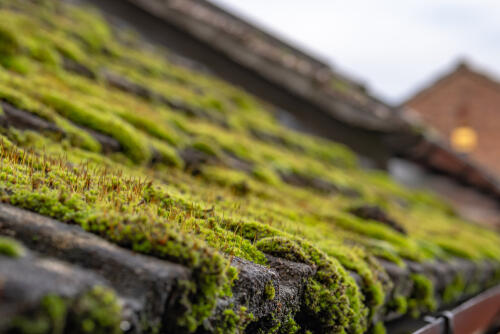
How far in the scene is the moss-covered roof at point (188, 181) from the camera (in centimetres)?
140

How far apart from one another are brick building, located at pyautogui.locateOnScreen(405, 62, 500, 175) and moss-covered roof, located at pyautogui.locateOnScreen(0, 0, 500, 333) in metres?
14.2

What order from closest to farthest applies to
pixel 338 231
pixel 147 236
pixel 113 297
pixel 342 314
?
pixel 113 297 → pixel 147 236 → pixel 342 314 → pixel 338 231

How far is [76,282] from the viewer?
0.95 meters

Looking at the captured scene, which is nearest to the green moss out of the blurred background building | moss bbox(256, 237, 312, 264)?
moss bbox(256, 237, 312, 264)

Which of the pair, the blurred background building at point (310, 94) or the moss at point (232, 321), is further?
the blurred background building at point (310, 94)

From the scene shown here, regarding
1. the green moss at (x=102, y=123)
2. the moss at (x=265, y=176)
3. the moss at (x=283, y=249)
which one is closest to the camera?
the moss at (x=283, y=249)

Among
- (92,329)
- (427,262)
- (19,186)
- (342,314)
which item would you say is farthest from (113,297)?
(427,262)

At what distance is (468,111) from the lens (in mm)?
18125

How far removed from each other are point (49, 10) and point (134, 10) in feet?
6.54

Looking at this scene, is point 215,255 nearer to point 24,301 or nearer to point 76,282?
point 76,282

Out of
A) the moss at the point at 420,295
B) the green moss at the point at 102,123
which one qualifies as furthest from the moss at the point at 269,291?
the green moss at the point at 102,123

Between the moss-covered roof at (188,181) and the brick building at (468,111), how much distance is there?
14176 millimetres

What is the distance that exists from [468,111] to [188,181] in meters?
18.5

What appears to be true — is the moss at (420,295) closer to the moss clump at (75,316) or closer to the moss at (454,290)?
the moss at (454,290)
